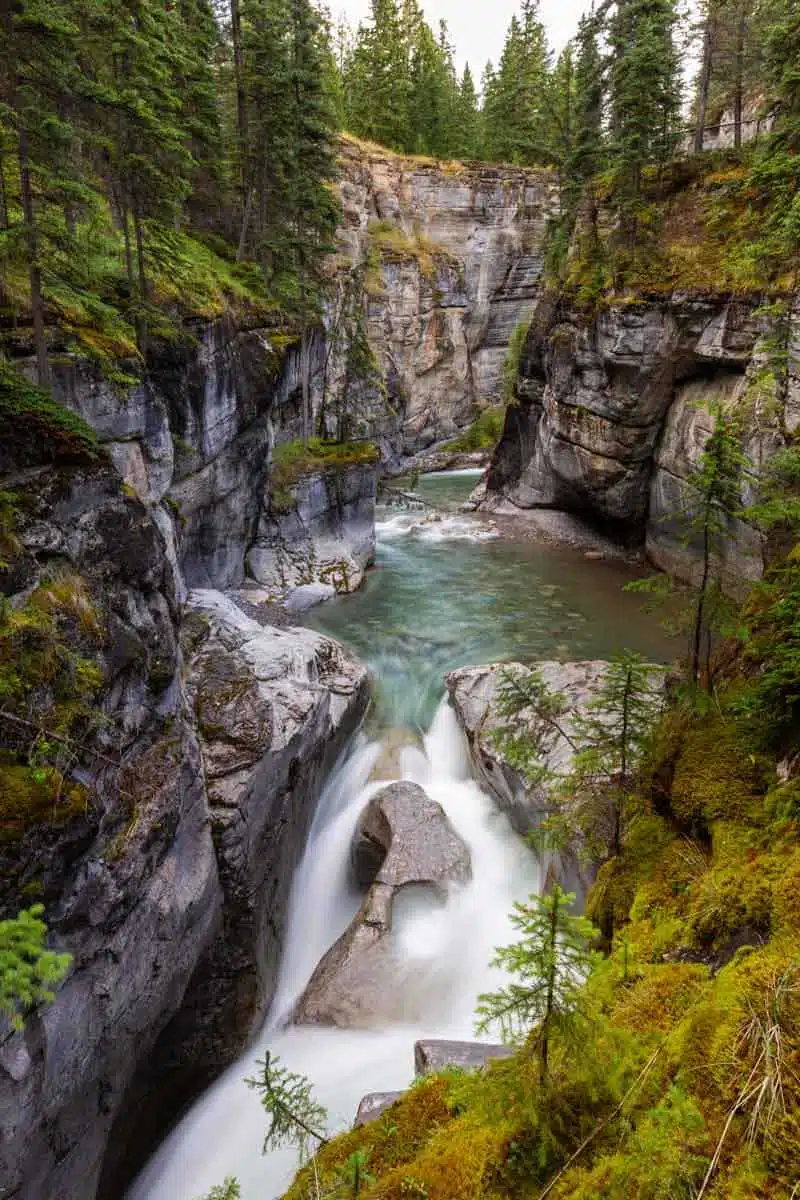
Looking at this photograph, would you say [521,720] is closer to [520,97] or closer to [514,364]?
[514,364]

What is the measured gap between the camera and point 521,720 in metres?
→ 10.2

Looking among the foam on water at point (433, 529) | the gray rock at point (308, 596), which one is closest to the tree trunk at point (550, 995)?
the gray rock at point (308, 596)

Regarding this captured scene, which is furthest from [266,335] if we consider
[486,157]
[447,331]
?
[486,157]

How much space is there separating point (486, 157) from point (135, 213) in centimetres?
4870

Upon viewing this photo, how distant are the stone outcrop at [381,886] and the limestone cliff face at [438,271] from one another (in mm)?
32187

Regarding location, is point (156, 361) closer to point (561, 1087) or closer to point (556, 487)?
point (561, 1087)

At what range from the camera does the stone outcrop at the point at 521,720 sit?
35.0 feet

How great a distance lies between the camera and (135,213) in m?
13.8

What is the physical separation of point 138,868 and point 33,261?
8.65m

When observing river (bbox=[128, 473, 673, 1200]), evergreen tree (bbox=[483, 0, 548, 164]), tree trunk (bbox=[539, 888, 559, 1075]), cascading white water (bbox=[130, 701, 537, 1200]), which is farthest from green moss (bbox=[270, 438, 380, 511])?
evergreen tree (bbox=[483, 0, 548, 164])

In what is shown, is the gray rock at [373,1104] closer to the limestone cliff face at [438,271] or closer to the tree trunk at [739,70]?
the tree trunk at [739,70]

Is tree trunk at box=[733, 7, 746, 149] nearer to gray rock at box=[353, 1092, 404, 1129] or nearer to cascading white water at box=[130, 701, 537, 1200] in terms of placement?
cascading white water at box=[130, 701, 537, 1200]

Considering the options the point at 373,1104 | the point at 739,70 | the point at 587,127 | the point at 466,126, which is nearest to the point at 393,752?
the point at 373,1104

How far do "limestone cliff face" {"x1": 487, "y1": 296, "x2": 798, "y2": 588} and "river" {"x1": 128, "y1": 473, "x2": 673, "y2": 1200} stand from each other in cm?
307
